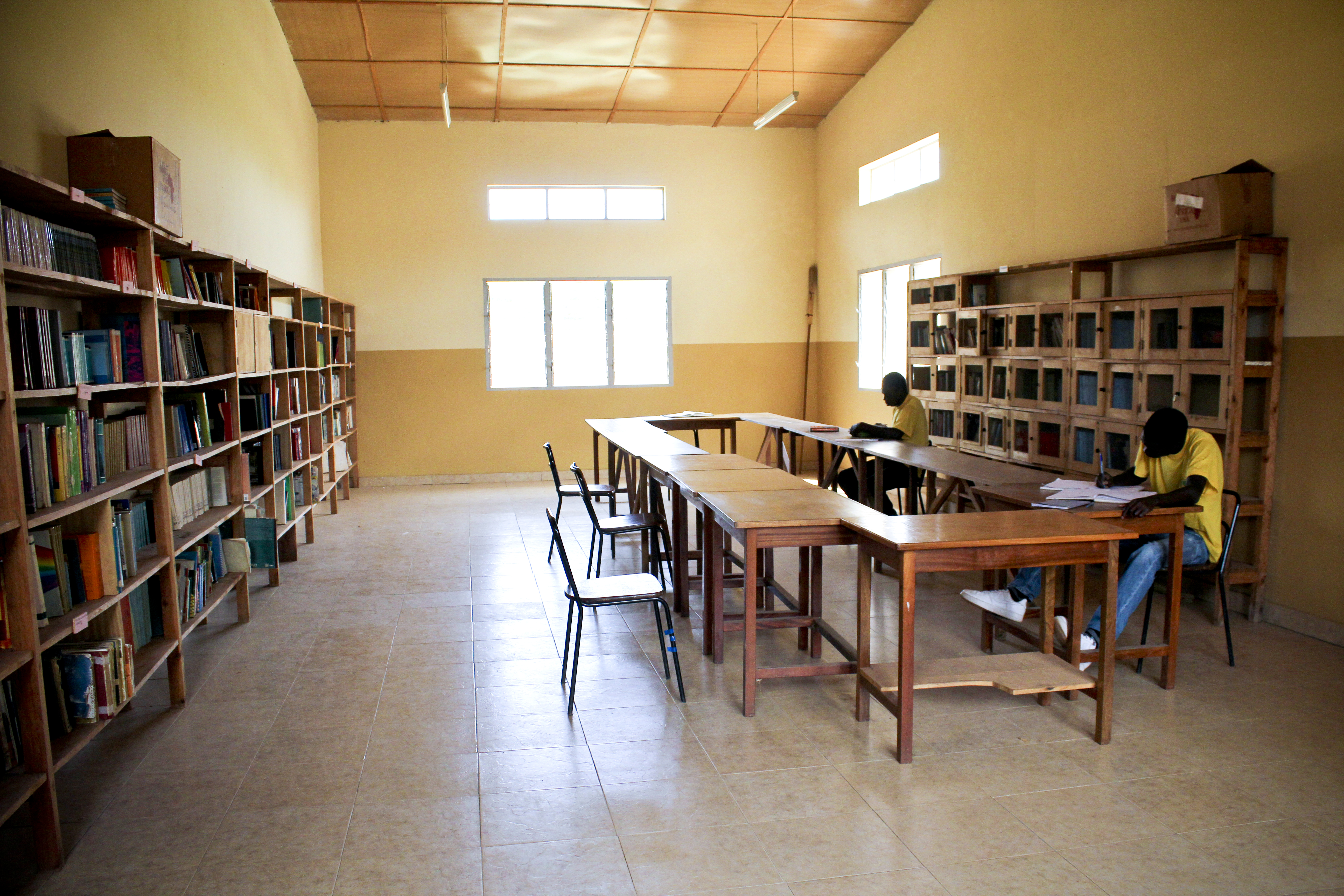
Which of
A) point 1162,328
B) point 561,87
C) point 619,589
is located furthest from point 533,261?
point 619,589

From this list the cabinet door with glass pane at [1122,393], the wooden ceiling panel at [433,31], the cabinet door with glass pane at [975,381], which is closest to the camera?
the cabinet door with glass pane at [1122,393]

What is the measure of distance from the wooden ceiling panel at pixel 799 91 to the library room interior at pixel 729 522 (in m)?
0.11

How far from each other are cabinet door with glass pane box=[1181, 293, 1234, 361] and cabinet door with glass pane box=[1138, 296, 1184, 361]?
1.7 inches

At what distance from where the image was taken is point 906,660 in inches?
123

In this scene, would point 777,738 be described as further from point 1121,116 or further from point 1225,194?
point 1121,116

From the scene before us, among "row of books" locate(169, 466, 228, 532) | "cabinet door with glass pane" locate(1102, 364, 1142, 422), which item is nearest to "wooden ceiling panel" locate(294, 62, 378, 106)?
"row of books" locate(169, 466, 228, 532)

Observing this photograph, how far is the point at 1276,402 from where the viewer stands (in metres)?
4.51

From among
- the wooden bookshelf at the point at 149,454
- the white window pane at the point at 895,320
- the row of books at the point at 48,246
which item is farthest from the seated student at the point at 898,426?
the row of books at the point at 48,246

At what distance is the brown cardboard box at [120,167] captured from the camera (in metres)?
3.82

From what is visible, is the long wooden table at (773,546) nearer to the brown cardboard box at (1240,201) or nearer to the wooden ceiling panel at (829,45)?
the brown cardboard box at (1240,201)

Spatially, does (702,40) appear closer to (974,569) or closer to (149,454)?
(149,454)

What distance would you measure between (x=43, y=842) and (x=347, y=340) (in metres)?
7.43

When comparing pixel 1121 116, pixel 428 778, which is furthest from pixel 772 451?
pixel 428 778

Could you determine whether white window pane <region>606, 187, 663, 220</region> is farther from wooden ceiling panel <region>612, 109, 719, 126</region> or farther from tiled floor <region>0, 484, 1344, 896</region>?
tiled floor <region>0, 484, 1344, 896</region>
